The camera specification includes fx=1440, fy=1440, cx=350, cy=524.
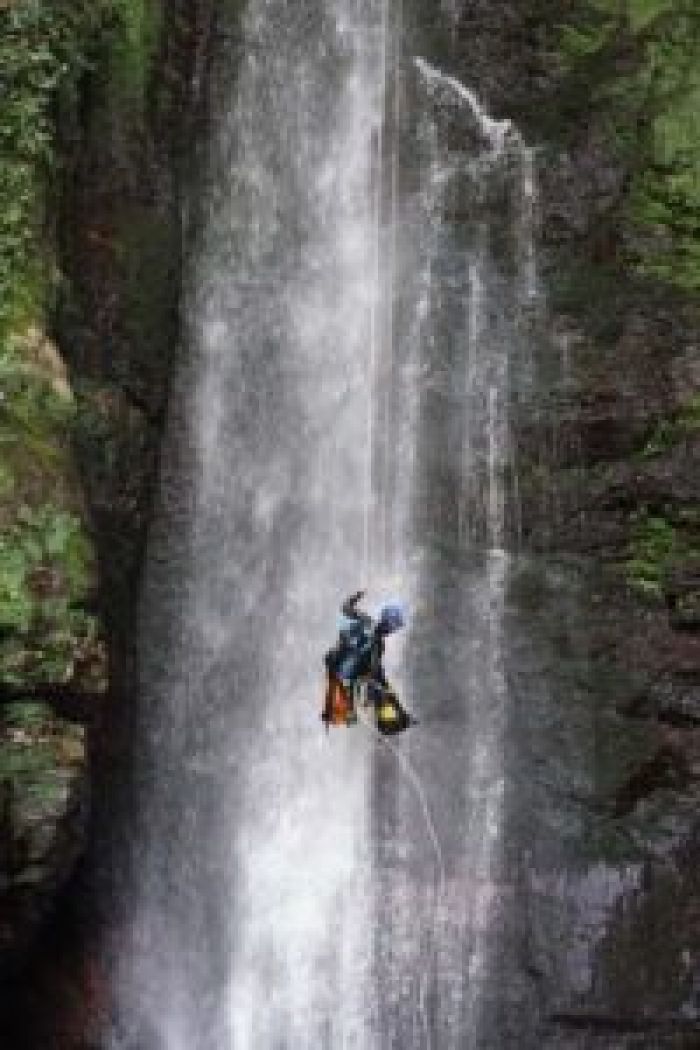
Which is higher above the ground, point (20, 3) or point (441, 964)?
point (20, 3)

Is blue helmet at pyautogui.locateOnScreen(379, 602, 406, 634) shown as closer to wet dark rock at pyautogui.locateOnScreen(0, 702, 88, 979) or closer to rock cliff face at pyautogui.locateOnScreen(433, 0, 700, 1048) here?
wet dark rock at pyautogui.locateOnScreen(0, 702, 88, 979)

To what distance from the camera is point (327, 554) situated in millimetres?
14344

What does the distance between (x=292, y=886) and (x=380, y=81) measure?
29.5 ft

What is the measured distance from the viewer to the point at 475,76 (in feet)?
53.5

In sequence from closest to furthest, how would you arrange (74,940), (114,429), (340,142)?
(74,940) → (114,429) → (340,142)

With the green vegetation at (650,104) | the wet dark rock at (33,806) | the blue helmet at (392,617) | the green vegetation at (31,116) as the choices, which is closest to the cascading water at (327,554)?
the green vegetation at (650,104)

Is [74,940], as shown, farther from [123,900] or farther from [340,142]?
[340,142]

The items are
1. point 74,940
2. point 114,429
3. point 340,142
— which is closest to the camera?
point 74,940

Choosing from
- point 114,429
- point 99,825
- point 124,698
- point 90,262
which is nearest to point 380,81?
point 90,262

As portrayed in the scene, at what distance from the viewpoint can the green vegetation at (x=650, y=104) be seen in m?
15.2

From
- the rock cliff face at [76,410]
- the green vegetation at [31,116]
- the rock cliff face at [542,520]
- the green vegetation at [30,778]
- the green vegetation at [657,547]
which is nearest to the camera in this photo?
the green vegetation at [30,778]

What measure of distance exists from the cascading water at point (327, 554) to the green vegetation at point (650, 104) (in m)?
1.12

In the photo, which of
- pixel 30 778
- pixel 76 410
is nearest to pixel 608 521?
pixel 76 410

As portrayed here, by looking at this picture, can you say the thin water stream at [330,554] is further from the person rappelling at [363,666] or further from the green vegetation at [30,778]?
the green vegetation at [30,778]
